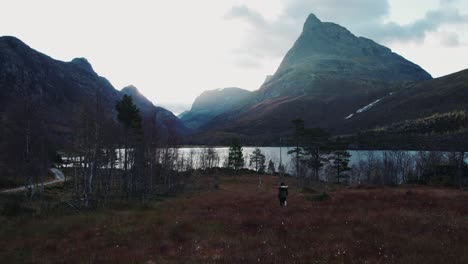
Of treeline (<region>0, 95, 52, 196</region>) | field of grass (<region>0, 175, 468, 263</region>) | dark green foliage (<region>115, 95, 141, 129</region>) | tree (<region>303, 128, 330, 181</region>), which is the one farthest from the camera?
tree (<region>303, 128, 330, 181</region>)

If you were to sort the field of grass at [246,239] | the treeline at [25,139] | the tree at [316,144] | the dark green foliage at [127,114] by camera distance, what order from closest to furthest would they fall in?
the field of grass at [246,239] < the treeline at [25,139] < the dark green foliage at [127,114] < the tree at [316,144]

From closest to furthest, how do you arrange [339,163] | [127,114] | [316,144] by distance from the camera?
[127,114] < [316,144] < [339,163]

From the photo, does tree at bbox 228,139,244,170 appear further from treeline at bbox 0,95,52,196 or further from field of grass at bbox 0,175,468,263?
field of grass at bbox 0,175,468,263

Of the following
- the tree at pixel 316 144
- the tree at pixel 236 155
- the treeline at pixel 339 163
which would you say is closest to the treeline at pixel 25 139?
the treeline at pixel 339 163

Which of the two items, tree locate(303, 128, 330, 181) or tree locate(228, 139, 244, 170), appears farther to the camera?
tree locate(228, 139, 244, 170)

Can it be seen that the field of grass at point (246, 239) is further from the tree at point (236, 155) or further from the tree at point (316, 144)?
the tree at point (236, 155)

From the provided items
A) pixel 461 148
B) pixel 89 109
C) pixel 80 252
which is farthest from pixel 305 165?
pixel 80 252

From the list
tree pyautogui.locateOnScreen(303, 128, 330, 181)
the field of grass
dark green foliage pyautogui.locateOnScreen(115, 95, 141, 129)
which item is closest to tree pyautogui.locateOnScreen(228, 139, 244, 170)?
tree pyautogui.locateOnScreen(303, 128, 330, 181)

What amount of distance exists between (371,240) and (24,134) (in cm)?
5310

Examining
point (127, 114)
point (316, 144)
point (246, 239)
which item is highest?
point (127, 114)

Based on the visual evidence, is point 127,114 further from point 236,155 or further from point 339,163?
point 339,163

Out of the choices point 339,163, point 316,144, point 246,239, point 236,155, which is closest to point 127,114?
point 246,239

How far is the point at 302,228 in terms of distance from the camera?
660 inches

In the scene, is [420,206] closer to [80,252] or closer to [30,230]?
[80,252]
